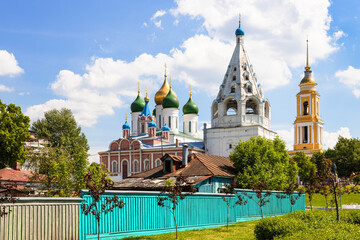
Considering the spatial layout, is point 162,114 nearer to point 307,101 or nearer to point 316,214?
point 307,101

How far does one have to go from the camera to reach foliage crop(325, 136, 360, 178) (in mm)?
59469

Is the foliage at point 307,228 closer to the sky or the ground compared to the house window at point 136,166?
closer to the ground

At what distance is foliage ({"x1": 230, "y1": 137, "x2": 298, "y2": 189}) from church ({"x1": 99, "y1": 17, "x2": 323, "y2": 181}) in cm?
1474

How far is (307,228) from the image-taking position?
11.4 m

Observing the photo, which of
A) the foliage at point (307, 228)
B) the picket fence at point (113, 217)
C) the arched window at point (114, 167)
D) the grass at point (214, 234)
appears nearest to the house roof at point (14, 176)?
the picket fence at point (113, 217)

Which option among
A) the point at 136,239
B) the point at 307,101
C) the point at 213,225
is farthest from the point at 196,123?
the point at 136,239

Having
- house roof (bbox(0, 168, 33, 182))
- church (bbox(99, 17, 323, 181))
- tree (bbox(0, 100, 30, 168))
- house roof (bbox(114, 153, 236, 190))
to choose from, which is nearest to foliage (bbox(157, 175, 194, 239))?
house roof (bbox(114, 153, 236, 190))

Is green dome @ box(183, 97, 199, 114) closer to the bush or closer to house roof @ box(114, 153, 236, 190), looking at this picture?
house roof @ box(114, 153, 236, 190)

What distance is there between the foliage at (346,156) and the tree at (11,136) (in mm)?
40078

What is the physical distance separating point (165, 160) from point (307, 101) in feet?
155

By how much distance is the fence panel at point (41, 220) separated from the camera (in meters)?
11.4

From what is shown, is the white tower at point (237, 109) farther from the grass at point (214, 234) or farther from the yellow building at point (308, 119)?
the grass at point (214, 234)

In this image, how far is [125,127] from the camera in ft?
236

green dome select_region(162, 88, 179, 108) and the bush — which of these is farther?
green dome select_region(162, 88, 179, 108)
